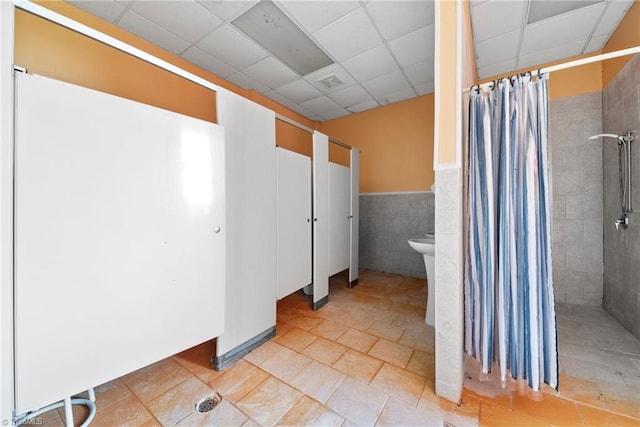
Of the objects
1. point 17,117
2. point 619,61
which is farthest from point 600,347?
point 17,117

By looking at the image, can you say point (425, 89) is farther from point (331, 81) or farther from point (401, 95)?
point (331, 81)

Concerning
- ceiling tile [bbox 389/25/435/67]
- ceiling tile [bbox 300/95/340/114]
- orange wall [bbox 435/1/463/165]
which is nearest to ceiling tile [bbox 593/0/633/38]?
ceiling tile [bbox 389/25/435/67]

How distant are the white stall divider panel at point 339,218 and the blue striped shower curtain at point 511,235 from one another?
155cm

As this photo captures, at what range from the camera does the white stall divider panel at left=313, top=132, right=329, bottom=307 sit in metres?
2.44

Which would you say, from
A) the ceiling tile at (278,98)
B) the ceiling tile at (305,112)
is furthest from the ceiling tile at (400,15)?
the ceiling tile at (305,112)

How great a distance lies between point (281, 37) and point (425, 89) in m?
2.06

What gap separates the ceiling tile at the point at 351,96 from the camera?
10.7 ft

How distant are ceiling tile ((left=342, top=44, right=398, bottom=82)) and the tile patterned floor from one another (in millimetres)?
2691

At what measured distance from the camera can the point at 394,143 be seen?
3.70 meters

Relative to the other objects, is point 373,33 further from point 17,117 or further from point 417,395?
point 417,395

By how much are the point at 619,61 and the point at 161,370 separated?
436 centimetres

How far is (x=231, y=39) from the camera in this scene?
2.23 meters

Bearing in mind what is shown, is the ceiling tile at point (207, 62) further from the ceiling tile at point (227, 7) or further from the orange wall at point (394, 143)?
the orange wall at point (394, 143)

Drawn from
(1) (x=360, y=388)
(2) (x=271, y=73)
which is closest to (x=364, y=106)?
(2) (x=271, y=73)
